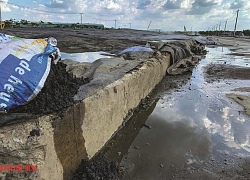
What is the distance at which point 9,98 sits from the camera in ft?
6.94

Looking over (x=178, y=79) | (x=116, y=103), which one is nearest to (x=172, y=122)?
(x=116, y=103)

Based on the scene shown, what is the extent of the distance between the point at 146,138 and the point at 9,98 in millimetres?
2380

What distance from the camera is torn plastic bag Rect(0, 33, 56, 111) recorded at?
6.97 feet

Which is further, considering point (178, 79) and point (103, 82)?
point (178, 79)

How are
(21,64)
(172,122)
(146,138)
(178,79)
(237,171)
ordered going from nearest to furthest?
(21,64), (237,171), (146,138), (172,122), (178,79)

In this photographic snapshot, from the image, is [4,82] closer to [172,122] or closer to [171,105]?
[172,122]

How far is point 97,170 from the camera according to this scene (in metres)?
2.71
